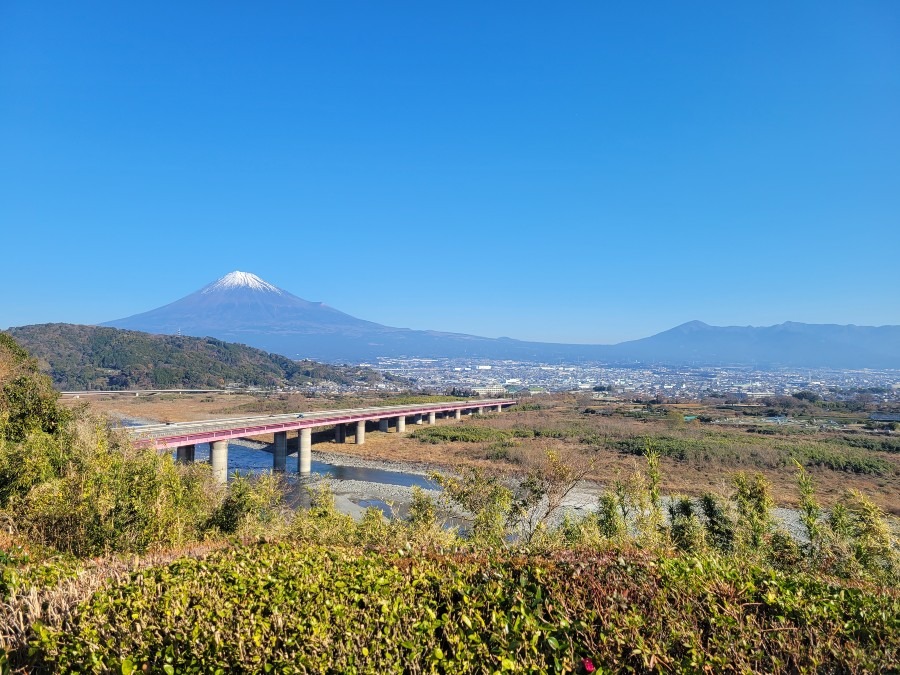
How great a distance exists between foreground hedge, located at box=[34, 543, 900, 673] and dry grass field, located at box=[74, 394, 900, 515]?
17.2 meters

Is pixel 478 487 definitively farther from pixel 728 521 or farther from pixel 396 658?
pixel 396 658

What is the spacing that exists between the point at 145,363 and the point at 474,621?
95.7 metres

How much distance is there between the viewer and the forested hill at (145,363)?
253ft

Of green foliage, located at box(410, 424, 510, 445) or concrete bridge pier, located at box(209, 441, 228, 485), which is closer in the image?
concrete bridge pier, located at box(209, 441, 228, 485)

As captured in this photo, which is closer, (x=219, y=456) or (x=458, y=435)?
(x=219, y=456)

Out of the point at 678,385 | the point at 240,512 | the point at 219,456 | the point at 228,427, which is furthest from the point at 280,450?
the point at 678,385

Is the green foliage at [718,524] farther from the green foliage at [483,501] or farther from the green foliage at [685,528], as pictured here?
the green foliage at [483,501]

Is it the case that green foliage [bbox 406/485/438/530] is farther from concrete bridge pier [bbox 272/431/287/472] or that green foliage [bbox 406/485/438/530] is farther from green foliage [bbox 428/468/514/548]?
concrete bridge pier [bbox 272/431/287/472]

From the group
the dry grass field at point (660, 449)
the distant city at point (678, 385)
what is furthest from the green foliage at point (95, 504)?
the distant city at point (678, 385)

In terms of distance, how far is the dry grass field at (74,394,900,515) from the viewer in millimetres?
27092

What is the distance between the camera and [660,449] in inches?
1313

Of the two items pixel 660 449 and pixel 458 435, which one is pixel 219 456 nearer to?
pixel 458 435

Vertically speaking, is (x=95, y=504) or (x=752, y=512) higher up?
(x=95, y=504)

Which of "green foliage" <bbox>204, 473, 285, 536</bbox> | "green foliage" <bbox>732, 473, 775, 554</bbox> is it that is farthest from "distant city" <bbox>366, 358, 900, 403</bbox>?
"green foliage" <bbox>204, 473, 285, 536</bbox>
